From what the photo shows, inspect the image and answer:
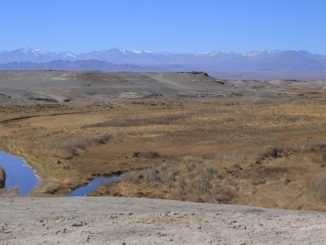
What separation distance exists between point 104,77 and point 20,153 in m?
85.0

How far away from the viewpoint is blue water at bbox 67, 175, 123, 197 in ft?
89.7

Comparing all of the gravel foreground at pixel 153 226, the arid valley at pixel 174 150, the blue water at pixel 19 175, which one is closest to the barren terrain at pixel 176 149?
the arid valley at pixel 174 150

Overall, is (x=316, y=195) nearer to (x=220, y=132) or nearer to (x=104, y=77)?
(x=220, y=132)

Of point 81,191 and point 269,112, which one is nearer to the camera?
point 81,191

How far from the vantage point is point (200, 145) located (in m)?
41.8

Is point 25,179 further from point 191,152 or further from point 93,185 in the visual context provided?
point 191,152

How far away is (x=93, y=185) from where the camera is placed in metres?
29.5

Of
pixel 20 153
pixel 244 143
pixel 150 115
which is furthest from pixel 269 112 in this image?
pixel 20 153

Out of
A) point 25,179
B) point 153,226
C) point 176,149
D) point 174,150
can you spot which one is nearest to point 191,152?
point 174,150

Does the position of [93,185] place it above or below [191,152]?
below

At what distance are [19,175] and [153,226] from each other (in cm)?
1966

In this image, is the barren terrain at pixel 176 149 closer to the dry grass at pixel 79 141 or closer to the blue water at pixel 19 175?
the dry grass at pixel 79 141

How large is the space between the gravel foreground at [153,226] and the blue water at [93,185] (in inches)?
371

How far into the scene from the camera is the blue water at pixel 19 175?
94.8 feet
